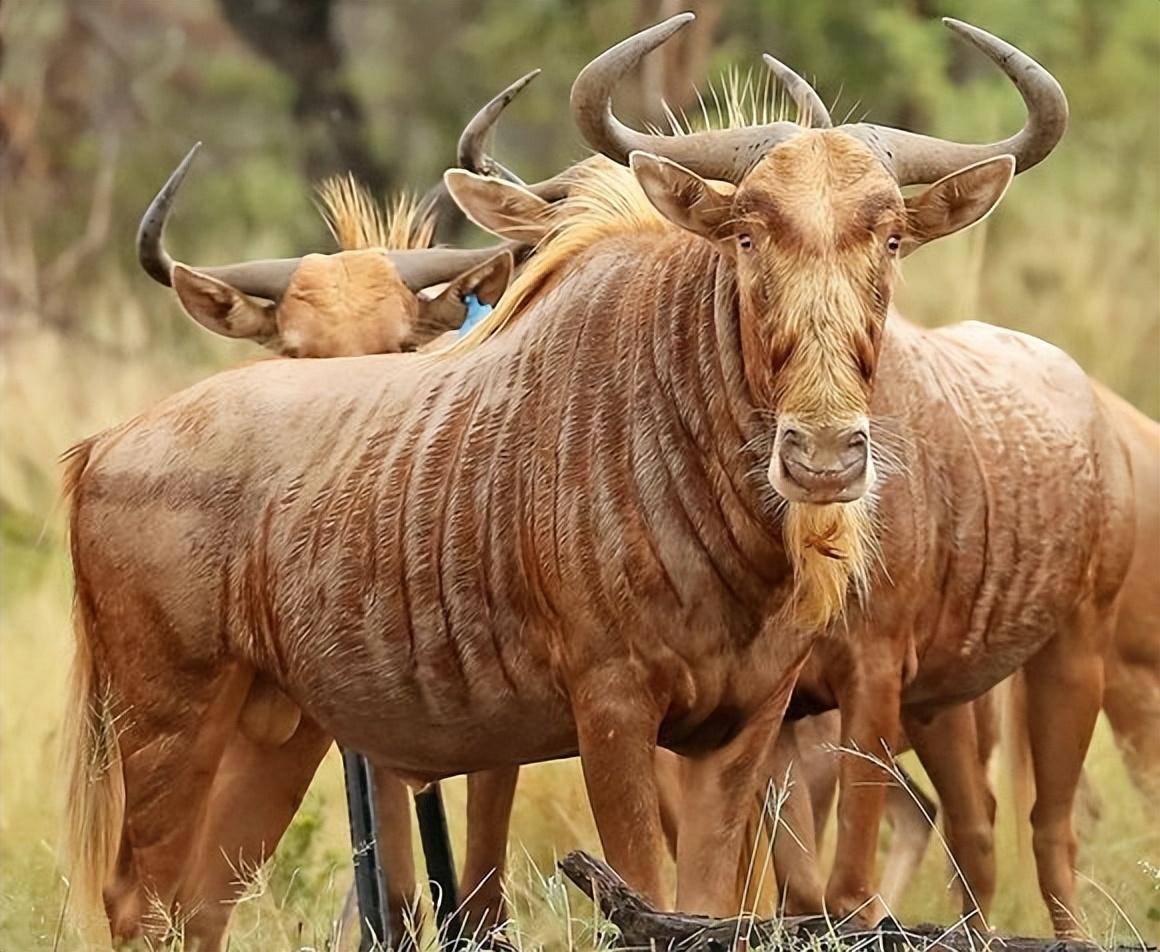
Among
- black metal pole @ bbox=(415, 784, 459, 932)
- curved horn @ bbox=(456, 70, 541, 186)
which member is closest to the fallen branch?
black metal pole @ bbox=(415, 784, 459, 932)

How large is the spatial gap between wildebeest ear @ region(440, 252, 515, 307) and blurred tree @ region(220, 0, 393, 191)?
37.8 feet

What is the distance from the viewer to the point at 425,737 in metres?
6.21

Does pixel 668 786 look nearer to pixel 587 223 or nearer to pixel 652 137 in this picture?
pixel 587 223

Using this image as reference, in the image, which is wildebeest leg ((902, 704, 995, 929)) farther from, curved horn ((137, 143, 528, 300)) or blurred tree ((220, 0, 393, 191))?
blurred tree ((220, 0, 393, 191))

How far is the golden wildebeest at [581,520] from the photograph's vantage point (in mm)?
5551

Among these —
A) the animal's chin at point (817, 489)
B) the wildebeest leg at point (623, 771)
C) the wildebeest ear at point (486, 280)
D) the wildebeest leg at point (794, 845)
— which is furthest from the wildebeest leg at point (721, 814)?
the wildebeest ear at point (486, 280)

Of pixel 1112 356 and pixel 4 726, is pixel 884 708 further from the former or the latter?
pixel 1112 356

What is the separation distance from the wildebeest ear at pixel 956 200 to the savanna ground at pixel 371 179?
1.58 m

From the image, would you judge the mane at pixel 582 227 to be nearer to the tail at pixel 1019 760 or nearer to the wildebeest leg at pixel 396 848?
the wildebeest leg at pixel 396 848

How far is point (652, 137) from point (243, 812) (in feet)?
7.11

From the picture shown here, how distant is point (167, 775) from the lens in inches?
260

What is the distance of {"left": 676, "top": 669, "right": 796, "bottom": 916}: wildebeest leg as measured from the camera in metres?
5.92

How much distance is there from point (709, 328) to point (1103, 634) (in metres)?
2.41

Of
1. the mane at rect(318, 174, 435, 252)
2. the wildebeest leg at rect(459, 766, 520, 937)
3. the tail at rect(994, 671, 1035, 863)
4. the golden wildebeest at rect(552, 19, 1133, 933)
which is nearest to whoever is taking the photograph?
the golden wildebeest at rect(552, 19, 1133, 933)
